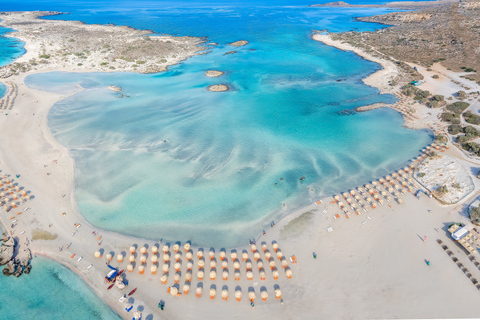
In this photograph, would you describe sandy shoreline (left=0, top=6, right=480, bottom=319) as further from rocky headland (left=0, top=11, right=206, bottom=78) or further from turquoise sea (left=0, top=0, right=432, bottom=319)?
rocky headland (left=0, top=11, right=206, bottom=78)

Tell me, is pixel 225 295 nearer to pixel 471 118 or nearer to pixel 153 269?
pixel 153 269

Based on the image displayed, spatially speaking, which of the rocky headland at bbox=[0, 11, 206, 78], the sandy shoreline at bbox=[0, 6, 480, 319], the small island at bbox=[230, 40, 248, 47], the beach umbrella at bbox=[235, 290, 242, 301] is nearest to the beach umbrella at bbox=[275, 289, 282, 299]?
the sandy shoreline at bbox=[0, 6, 480, 319]

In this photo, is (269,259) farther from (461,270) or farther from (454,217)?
(454,217)

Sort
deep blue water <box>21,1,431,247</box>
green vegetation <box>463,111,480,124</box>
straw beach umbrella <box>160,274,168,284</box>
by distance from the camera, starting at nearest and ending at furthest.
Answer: straw beach umbrella <box>160,274,168,284</box> → deep blue water <box>21,1,431,247</box> → green vegetation <box>463,111,480,124</box>

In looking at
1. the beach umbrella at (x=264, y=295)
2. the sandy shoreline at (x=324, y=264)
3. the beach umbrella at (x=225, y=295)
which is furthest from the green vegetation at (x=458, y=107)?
the beach umbrella at (x=225, y=295)

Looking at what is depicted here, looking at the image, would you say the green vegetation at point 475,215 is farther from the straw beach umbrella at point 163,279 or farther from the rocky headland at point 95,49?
the rocky headland at point 95,49

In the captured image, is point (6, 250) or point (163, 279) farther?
point (6, 250)

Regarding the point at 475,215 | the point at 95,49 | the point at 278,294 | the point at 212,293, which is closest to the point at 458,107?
the point at 475,215
